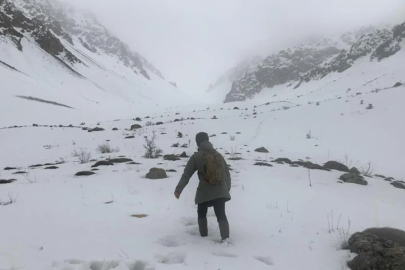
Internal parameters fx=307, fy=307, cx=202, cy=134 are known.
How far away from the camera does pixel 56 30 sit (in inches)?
2901

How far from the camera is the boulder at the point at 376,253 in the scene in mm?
3002

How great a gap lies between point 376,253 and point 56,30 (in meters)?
83.8

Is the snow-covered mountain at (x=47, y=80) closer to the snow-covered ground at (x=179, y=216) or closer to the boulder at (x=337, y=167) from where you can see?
the snow-covered ground at (x=179, y=216)

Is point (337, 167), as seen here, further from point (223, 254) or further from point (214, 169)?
point (223, 254)

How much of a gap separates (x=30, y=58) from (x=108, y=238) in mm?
46942

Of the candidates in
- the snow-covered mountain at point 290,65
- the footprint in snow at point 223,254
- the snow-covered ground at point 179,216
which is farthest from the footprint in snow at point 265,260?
the snow-covered mountain at point 290,65

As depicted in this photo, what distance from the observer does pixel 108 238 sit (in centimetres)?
395

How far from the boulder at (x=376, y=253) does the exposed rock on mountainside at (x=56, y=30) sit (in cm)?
5056

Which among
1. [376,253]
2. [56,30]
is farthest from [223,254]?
[56,30]

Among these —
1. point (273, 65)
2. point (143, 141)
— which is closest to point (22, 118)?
point (143, 141)

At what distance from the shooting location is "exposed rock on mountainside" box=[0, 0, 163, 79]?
50669 millimetres

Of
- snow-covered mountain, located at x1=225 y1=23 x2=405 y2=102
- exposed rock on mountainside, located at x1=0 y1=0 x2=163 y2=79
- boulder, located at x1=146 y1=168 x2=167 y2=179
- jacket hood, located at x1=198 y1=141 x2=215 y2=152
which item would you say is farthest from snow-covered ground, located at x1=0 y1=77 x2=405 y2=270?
snow-covered mountain, located at x1=225 y1=23 x2=405 y2=102

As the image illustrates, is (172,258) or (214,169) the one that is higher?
(214,169)

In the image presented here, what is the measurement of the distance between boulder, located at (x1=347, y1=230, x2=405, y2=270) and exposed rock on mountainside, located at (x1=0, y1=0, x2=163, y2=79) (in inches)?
1990
